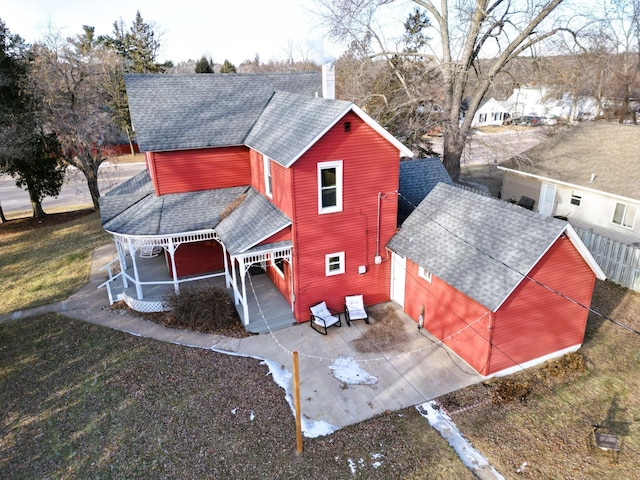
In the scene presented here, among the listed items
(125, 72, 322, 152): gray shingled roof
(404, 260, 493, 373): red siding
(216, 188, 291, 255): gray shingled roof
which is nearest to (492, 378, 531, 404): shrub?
(404, 260, 493, 373): red siding

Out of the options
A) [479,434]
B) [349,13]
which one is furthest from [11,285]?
[349,13]

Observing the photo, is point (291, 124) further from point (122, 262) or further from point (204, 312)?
point (122, 262)

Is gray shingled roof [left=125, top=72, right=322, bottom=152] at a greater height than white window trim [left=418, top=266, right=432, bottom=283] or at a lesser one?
greater

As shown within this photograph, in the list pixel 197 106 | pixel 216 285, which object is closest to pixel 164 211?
pixel 216 285

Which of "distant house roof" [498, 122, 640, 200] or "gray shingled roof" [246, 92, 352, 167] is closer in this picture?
"gray shingled roof" [246, 92, 352, 167]

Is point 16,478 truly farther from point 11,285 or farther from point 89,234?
point 89,234

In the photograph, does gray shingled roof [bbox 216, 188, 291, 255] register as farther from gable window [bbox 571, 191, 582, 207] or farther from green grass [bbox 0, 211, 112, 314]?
gable window [bbox 571, 191, 582, 207]
